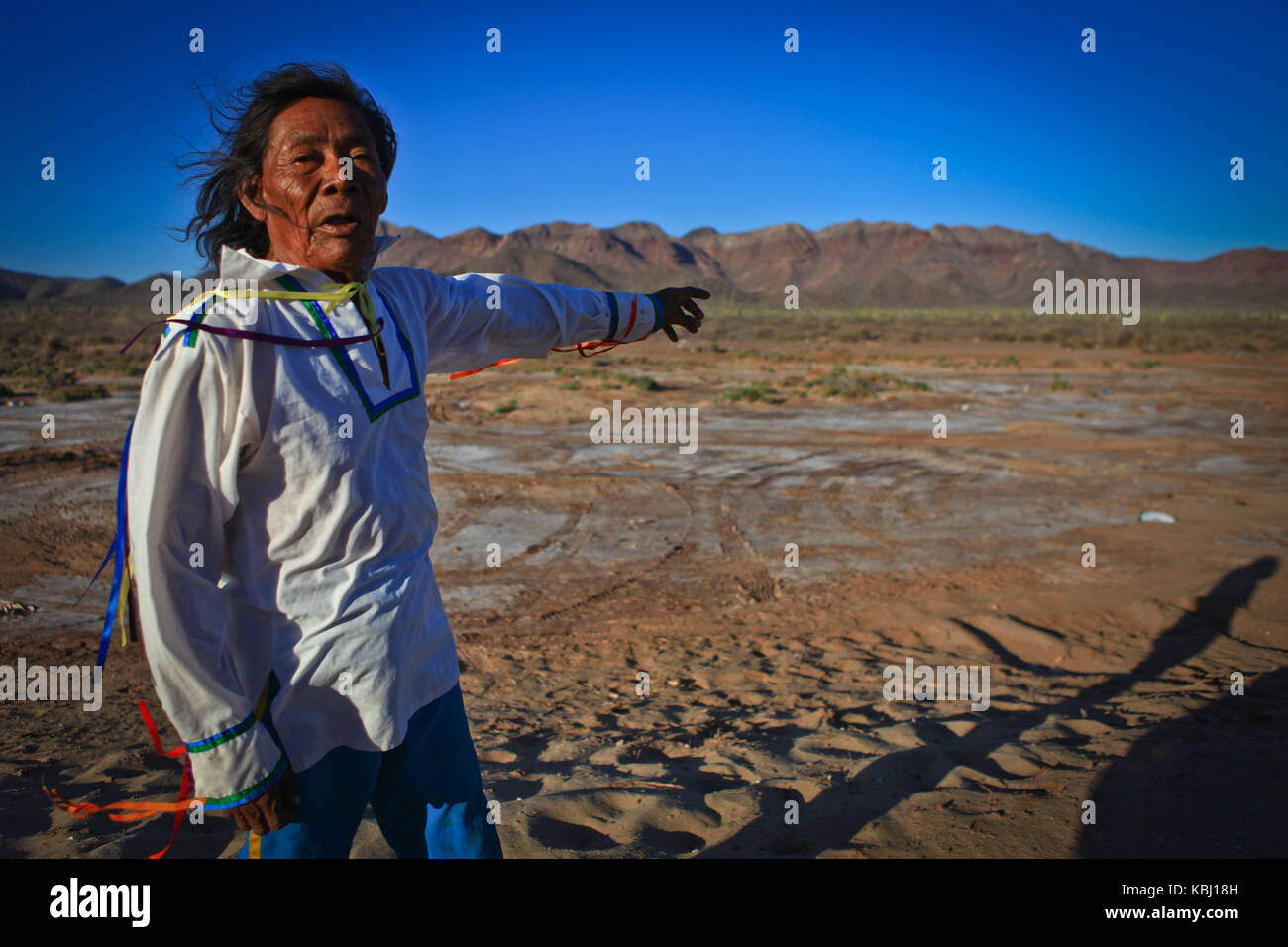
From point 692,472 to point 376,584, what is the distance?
9373 millimetres

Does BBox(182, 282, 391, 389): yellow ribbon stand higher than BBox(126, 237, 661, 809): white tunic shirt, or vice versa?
BBox(182, 282, 391, 389): yellow ribbon

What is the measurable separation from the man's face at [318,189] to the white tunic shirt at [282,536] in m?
0.09

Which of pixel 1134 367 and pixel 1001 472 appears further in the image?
pixel 1134 367

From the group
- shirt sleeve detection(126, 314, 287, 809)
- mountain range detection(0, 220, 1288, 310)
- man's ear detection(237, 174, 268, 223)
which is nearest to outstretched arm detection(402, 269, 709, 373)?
man's ear detection(237, 174, 268, 223)

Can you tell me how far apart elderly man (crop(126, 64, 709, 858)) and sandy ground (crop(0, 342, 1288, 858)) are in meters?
1.39

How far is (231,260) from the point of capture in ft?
5.18

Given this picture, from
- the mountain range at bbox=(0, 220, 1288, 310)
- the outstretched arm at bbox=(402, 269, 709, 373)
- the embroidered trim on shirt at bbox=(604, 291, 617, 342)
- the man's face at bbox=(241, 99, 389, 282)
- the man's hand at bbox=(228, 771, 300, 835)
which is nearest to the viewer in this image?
the man's hand at bbox=(228, 771, 300, 835)

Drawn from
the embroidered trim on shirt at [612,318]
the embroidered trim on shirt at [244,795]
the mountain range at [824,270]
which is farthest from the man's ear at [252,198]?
the mountain range at [824,270]

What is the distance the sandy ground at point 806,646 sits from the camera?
3.10m

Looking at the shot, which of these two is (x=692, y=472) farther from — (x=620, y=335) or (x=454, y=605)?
(x=620, y=335)

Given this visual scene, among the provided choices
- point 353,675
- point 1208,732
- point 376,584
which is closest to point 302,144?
point 376,584

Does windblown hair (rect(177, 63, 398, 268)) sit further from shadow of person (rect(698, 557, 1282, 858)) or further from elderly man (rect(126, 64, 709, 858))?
shadow of person (rect(698, 557, 1282, 858))

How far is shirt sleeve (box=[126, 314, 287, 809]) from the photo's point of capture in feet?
4.49

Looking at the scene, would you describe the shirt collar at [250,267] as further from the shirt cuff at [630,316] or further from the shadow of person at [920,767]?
the shadow of person at [920,767]
